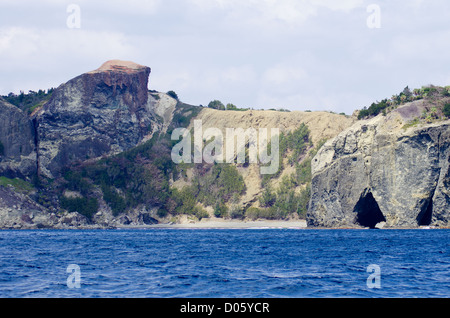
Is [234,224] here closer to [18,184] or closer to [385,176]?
[385,176]

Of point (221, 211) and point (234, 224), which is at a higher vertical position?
point (221, 211)

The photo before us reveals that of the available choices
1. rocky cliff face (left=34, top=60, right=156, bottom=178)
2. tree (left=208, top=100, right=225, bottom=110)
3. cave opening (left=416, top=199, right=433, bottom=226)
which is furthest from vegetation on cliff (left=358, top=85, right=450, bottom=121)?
tree (left=208, top=100, right=225, bottom=110)

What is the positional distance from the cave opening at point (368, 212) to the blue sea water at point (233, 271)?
38117 millimetres

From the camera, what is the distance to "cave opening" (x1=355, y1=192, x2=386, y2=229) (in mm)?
97625

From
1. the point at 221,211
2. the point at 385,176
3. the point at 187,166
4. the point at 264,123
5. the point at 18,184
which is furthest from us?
the point at 264,123

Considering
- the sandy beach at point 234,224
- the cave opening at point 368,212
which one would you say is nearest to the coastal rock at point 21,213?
the sandy beach at point 234,224

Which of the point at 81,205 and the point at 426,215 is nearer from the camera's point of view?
the point at 426,215

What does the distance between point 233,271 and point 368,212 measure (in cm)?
6598

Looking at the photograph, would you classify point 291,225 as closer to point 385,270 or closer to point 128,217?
point 128,217

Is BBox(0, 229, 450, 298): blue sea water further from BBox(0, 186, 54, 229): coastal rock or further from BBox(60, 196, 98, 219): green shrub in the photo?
BBox(60, 196, 98, 219): green shrub

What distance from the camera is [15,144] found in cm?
14512

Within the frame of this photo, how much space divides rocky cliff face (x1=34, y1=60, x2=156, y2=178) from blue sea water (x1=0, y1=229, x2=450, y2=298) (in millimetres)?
99288

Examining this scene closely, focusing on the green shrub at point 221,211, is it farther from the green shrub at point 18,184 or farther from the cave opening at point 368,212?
the cave opening at point 368,212

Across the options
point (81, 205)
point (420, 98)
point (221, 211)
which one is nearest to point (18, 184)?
point (81, 205)
